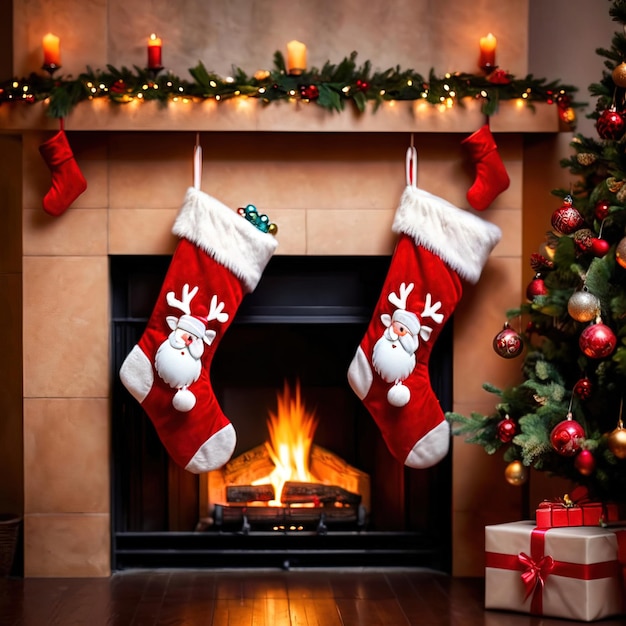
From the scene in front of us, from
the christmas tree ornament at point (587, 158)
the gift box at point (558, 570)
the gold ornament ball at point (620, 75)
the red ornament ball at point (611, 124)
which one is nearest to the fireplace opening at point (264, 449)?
the gift box at point (558, 570)

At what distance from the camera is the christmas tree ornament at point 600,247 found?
3.10 meters

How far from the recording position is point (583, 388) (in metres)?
3.10

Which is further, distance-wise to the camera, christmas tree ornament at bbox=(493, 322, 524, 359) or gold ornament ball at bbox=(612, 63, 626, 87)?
christmas tree ornament at bbox=(493, 322, 524, 359)

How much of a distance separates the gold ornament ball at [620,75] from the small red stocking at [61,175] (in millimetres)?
1840

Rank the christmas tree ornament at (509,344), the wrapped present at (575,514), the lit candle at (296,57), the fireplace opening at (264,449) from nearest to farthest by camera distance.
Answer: the wrapped present at (575,514)
the christmas tree ornament at (509,344)
the lit candle at (296,57)
the fireplace opening at (264,449)

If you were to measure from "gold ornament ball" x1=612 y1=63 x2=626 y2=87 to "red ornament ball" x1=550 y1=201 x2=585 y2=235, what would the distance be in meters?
0.42

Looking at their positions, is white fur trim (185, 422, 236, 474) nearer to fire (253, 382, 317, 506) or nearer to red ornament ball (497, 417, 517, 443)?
fire (253, 382, 317, 506)

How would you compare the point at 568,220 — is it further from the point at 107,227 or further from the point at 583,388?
the point at 107,227

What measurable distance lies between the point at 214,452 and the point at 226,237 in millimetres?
761

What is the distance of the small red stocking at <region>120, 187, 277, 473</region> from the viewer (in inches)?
137

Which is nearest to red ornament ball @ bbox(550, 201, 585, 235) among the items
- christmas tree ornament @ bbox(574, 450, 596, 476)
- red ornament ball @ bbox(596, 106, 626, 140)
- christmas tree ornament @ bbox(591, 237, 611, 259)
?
christmas tree ornament @ bbox(591, 237, 611, 259)

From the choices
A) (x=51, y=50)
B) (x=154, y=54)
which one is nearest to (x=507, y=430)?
(x=154, y=54)

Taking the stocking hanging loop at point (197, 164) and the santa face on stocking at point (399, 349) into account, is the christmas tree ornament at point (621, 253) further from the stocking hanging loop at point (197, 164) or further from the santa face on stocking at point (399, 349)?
the stocking hanging loop at point (197, 164)

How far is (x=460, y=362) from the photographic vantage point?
146 inches
